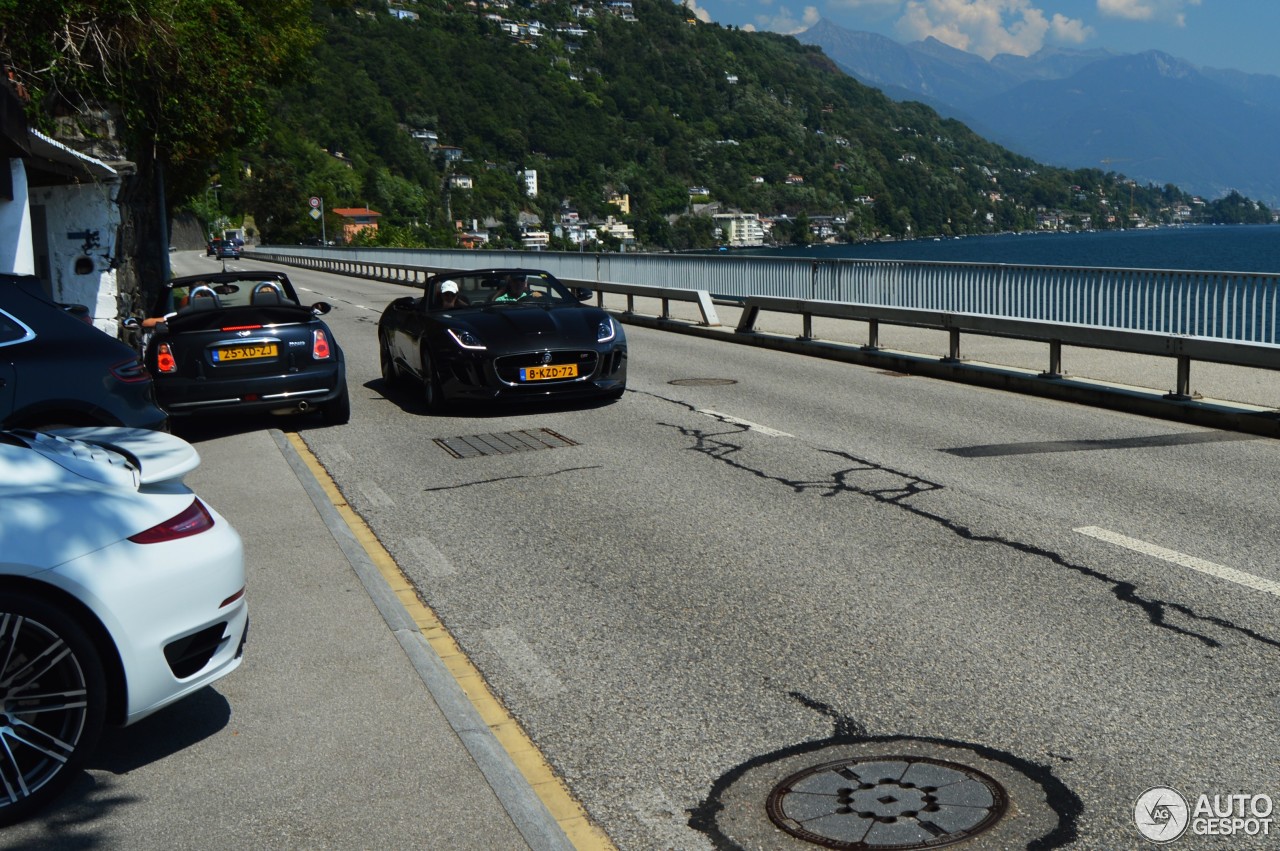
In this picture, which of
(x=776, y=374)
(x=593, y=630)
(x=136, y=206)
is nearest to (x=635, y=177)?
(x=136, y=206)

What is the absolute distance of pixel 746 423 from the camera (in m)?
12.3

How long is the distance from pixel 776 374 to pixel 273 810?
13.1m

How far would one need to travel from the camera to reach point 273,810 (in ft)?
13.5

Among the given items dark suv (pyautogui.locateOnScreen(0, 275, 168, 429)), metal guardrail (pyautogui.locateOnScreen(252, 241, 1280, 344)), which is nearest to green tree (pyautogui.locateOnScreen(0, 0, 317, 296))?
metal guardrail (pyautogui.locateOnScreen(252, 241, 1280, 344))

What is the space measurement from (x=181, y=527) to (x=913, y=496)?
5.48 meters

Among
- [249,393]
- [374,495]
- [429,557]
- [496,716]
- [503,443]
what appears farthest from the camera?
[249,393]

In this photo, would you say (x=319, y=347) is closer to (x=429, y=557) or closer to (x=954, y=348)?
(x=429, y=557)

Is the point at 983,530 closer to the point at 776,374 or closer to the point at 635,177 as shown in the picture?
the point at 776,374

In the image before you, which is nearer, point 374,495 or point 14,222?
point 374,495

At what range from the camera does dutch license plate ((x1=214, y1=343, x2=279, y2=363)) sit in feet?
40.0

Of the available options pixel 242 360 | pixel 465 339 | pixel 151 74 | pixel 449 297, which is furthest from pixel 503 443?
pixel 151 74

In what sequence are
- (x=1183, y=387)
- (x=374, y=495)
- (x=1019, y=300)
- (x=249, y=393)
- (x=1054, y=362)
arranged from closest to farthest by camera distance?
1. (x=374, y=495)
2. (x=249, y=393)
3. (x=1183, y=387)
4. (x=1054, y=362)
5. (x=1019, y=300)

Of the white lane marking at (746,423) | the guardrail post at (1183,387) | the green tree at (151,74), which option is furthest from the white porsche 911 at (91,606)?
the green tree at (151,74)

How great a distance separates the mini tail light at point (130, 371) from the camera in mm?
8633
